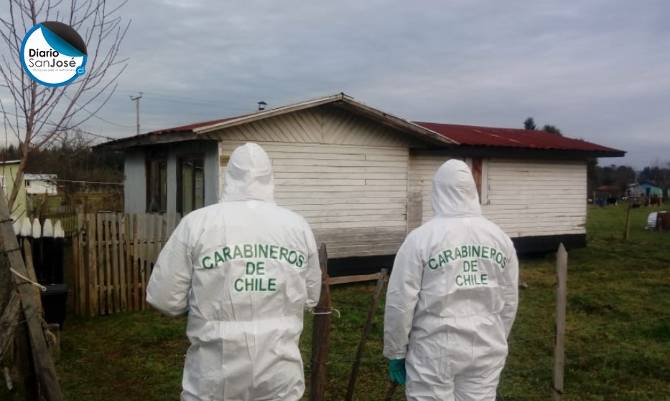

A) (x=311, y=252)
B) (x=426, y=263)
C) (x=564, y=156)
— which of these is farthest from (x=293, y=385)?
(x=564, y=156)

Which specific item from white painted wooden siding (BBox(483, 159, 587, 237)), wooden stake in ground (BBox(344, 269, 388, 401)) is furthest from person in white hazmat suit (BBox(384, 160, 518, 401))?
white painted wooden siding (BBox(483, 159, 587, 237))

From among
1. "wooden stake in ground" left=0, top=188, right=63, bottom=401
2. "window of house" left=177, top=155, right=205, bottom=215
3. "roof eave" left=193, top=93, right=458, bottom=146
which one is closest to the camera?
"wooden stake in ground" left=0, top=188, right=63, bottom=401

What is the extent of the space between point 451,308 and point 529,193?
1156 cm

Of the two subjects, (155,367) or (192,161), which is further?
(192,161)

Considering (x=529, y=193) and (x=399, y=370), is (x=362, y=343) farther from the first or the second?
(x=529, y=193)

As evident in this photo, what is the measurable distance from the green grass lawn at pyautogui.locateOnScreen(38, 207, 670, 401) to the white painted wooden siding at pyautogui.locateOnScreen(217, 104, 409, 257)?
1.17m

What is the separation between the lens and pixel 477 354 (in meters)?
3.39

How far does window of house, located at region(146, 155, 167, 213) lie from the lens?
12242mm

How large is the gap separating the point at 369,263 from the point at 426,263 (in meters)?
8.36

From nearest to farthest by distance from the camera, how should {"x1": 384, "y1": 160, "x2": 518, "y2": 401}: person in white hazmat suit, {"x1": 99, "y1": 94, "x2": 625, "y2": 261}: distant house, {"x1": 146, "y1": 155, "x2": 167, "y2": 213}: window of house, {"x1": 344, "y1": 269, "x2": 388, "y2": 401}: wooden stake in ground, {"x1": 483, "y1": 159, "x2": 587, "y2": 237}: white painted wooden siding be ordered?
{"x1": 384, "y1": 160, "x2": 518, "y2": 401}: person in white hazmat suit < {"x1": 344, "y1": 269, "x2": 388, "y2": 401}: wooden stake in ground < {"x1": 99, "y1": 94, "x2": 625, "y2": 261}: distant house < {"x1": 146, "y1": 155, "x2": 167, "y2": 213}: window of house < {"x1": 483, "y1": 159, "x2": 587, "y2": 237}: white painted wooden siding

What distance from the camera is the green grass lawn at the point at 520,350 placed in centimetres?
579

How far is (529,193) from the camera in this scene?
46.6 ft

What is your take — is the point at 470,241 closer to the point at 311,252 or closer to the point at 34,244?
the point at 311,252

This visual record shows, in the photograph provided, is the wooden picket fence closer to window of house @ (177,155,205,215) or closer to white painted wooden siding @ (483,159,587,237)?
window of house @ (177,155,205,215)
